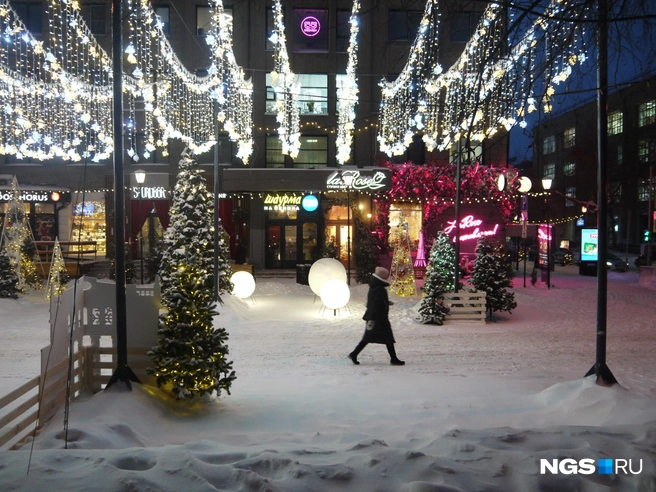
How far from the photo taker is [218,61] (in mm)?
18906

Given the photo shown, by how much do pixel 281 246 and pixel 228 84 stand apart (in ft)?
39.3

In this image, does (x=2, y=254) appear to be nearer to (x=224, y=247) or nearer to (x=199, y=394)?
(x=224, y=247)

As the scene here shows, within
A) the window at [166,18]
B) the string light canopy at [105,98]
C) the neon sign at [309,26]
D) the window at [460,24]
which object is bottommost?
the window at [460,24]

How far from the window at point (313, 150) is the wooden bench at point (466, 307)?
16.8m

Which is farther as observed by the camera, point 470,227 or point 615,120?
point 615,120

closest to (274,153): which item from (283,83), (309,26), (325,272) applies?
(309,26)

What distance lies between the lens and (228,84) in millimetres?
19875

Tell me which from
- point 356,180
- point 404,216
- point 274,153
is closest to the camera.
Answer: point 356,180

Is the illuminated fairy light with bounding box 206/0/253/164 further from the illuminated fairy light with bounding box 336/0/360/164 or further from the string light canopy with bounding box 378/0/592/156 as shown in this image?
the string light canopy with bounding box 378/0/592/156

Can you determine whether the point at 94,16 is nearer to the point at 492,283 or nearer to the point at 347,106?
the point at 347,106

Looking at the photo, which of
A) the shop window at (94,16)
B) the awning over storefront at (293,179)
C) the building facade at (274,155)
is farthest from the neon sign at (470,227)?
the shop window at (94,16)

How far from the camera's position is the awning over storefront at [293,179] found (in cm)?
2545

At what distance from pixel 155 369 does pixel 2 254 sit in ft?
42.9
